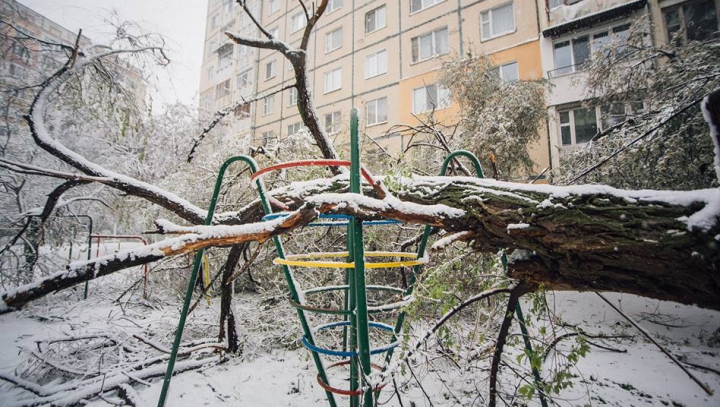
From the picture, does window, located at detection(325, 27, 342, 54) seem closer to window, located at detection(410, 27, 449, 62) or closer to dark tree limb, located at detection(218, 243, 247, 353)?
window, located at detection(410, 27, 449, 62)

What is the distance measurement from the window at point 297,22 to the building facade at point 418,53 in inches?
2.7

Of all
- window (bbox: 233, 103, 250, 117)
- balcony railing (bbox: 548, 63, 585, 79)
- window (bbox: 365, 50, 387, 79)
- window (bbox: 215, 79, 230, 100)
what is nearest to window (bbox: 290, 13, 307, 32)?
window (bbox: 233, 103, 250, 117)

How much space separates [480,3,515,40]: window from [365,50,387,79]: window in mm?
5133

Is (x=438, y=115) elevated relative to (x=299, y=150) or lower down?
elevated

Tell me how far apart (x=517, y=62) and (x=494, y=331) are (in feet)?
38.6

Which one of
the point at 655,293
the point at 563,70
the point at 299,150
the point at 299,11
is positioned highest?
the point at 299,11

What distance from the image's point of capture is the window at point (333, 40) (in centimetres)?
1853

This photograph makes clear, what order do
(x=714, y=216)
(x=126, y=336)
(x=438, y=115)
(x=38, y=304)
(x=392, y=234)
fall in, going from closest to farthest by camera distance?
(x=714, y=216)
(x=126, y=336)
(x=392, y=234)
(x=38, y=304)
(x=438, y=115)

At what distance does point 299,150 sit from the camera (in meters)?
5.45

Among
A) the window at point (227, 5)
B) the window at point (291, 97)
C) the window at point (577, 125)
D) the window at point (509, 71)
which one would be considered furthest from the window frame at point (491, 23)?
the window at point (227, 5)

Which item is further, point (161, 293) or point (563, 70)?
point (563, 70)

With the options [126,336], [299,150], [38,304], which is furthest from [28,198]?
[299,150]

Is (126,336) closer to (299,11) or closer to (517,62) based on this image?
(517,62)

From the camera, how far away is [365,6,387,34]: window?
1656 centimetres
